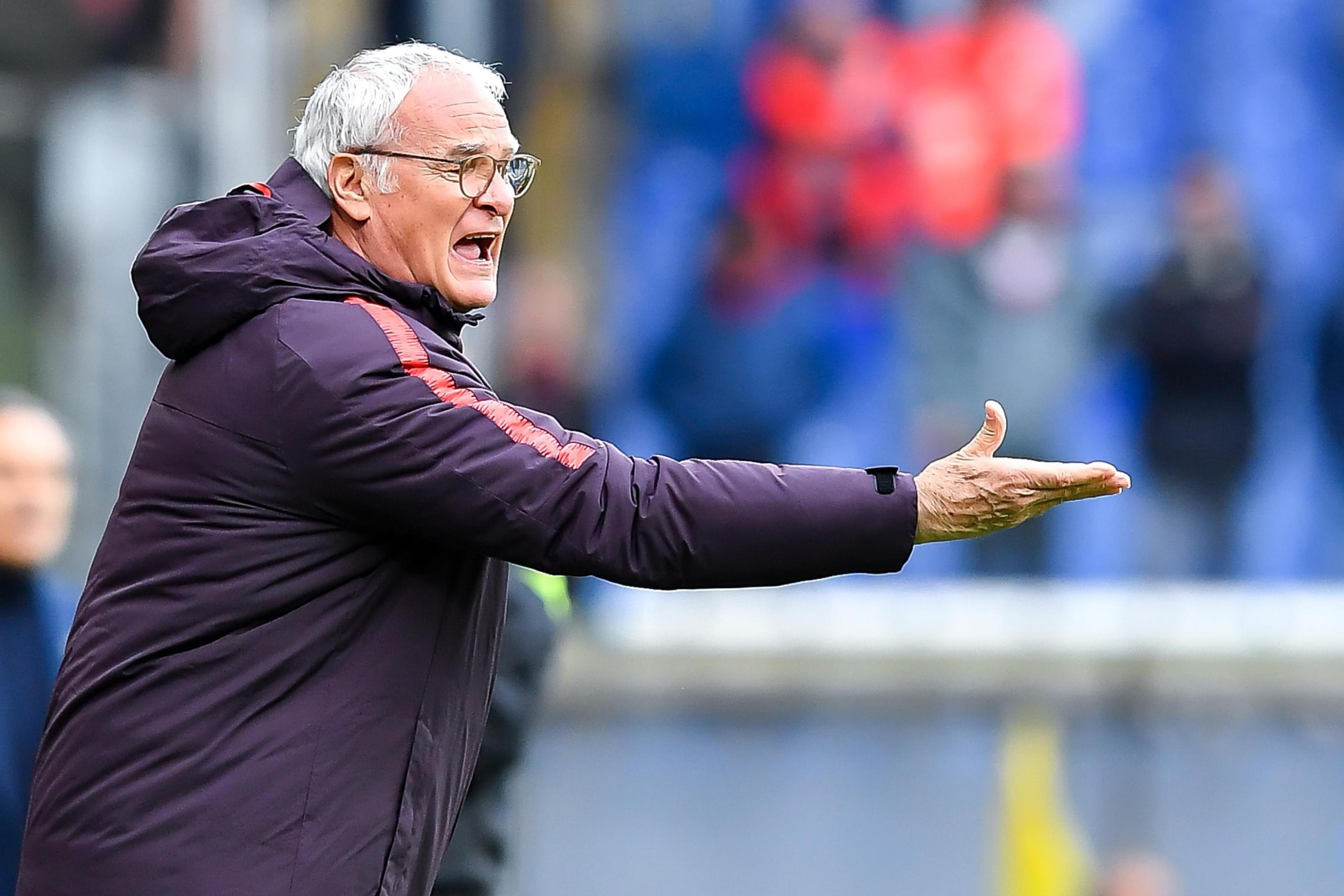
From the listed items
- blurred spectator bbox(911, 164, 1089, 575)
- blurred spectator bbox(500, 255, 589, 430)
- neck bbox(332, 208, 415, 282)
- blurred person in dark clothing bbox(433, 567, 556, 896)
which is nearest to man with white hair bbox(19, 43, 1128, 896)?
neck bbox(332, 208, 415, 282)

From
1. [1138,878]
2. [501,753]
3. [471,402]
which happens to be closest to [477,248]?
[471,402]

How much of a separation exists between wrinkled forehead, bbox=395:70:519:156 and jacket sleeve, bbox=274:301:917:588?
388 millimetres

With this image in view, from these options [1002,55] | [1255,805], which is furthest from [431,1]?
[1255,805]

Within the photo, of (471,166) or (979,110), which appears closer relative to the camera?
(471,166)

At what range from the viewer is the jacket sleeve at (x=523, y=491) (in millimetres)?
2904

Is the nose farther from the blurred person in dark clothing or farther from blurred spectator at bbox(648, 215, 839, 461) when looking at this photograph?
blurred spectator at bbox(648, 215, 839, 461)

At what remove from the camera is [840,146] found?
937 cm

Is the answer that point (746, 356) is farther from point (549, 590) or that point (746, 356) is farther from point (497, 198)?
point (497, 198)

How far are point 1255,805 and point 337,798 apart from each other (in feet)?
19.8

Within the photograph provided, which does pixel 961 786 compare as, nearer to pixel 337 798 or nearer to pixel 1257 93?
pixel 1257 93

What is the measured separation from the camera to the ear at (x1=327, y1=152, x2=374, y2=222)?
321 cm

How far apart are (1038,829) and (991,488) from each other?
543 centimetres

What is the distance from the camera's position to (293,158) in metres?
3.31

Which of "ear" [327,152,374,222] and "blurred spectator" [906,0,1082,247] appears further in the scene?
"blurred spectator" [906,0,1082,247]
